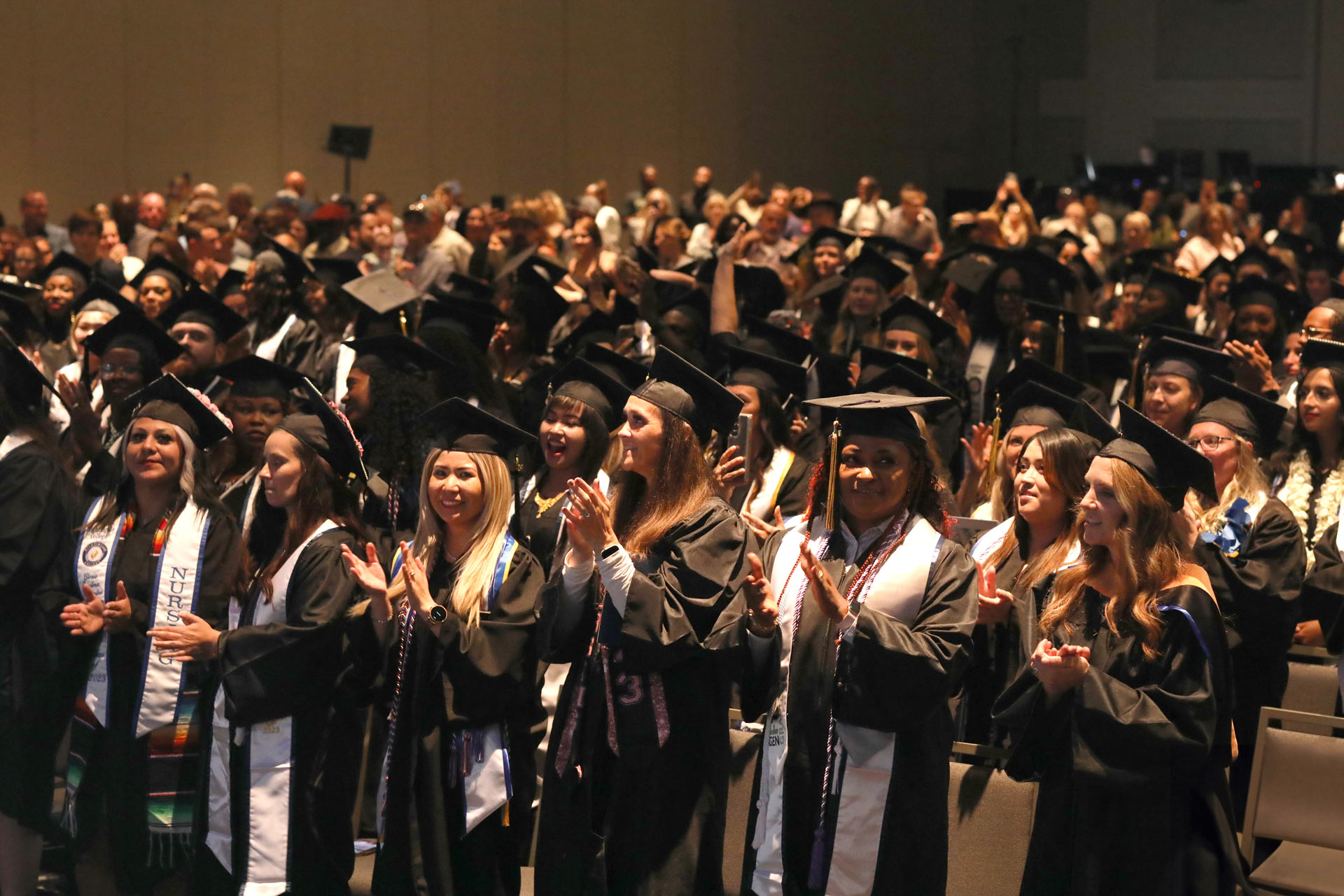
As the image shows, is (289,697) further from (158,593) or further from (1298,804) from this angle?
(1298,804)

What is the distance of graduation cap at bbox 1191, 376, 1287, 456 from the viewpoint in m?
5.75

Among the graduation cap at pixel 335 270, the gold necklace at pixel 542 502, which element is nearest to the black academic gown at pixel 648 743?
the gold necklace at pixel 542 502

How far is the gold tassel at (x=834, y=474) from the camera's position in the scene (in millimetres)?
4387

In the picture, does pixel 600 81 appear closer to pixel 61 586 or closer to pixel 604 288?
pixel 604 288

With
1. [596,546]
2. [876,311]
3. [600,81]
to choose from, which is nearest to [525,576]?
[596,546]

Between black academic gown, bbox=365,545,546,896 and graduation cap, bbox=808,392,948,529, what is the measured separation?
99 cm

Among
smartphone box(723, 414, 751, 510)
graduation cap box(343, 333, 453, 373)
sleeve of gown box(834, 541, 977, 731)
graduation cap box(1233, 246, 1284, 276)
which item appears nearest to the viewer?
sleeve of gown box(834, 541, 977, 731)

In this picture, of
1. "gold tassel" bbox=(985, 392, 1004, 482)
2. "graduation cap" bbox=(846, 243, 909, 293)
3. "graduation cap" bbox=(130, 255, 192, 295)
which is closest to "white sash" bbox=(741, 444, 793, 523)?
"gold tassel" bbox=(985, 392, 1004, 482)

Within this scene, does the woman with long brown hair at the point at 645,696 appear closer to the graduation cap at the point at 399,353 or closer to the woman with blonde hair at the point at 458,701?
the woman with blonde hair at the point at 458,701

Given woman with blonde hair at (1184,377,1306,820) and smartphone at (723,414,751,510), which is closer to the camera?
woman with blonde hair at (1184,377,1306,820)

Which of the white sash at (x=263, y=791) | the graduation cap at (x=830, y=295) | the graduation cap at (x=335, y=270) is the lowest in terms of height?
the white sash at (x=263, y=791)

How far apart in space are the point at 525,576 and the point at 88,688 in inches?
64.5

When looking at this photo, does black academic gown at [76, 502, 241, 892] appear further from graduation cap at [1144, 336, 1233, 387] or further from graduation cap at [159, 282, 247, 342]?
graduation cap at [1144, 336, 1233, 387]

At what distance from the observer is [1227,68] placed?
105 feet
